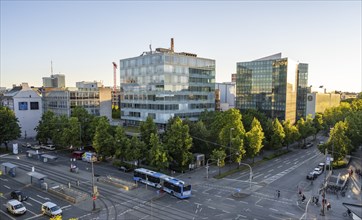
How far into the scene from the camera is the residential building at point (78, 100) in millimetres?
105812

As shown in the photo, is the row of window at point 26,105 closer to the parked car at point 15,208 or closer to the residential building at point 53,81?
the parked car at point 15,208

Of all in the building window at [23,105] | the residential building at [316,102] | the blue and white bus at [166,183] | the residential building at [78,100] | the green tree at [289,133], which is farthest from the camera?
the residential building at [316,102]

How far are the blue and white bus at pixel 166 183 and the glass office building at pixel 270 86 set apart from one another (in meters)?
81.2

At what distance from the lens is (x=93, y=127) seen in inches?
2933

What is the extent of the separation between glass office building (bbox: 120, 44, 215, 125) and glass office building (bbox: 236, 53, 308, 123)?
95.5ft

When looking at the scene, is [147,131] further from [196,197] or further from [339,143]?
[339,143]

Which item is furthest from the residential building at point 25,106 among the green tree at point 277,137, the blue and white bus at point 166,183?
the green tree at point 277,137

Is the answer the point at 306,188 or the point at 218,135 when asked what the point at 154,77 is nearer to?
the point at 218,135

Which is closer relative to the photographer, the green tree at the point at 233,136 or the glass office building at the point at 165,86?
the green tree at the point at 233,136

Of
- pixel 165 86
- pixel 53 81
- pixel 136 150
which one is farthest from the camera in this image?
pixel 53 81

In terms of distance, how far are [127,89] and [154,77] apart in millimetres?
16153

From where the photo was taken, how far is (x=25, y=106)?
10275 centimetres

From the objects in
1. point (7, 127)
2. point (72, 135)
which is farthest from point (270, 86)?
point (7, 127)

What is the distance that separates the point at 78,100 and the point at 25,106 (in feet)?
63.5
